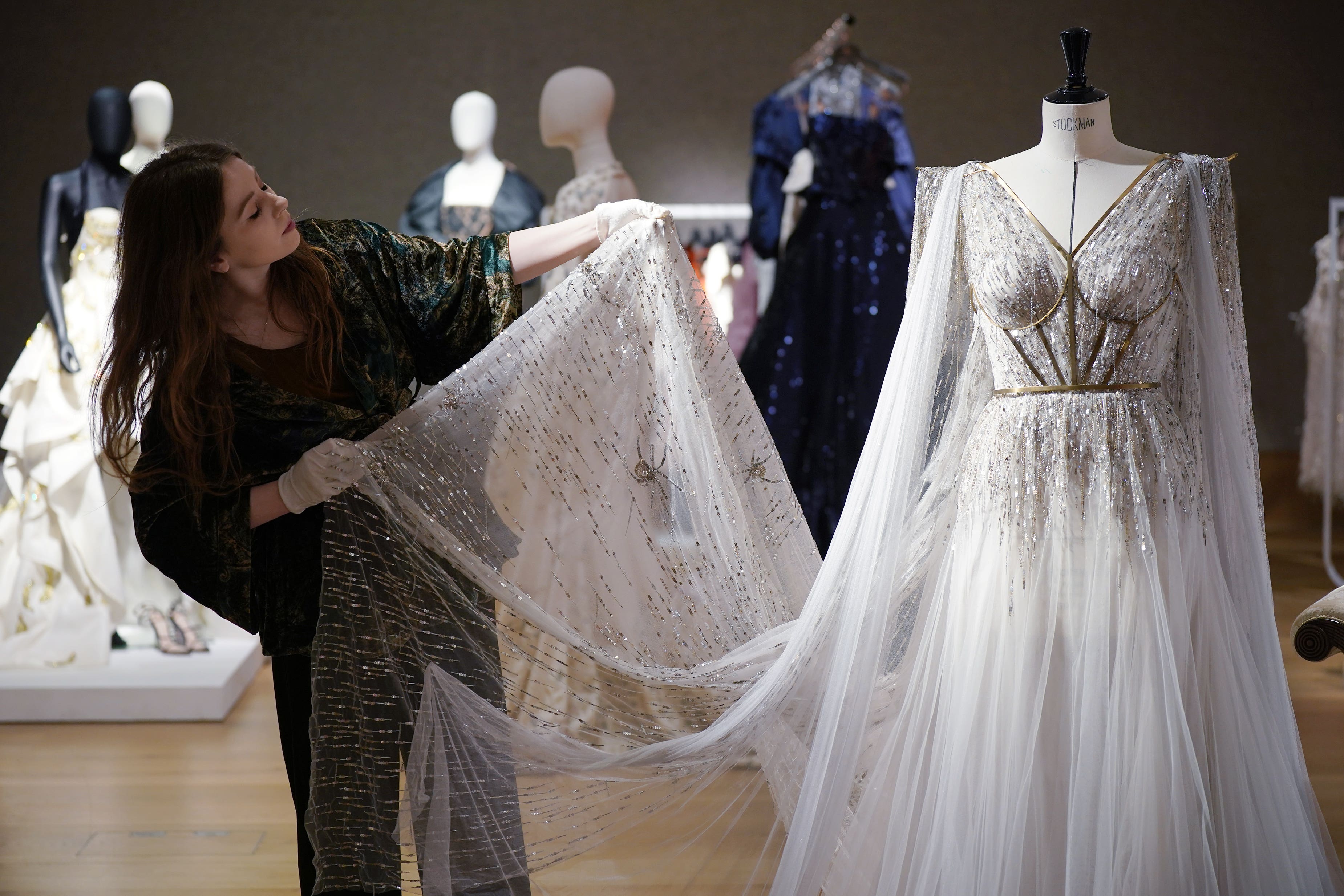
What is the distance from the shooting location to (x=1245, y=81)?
628cm

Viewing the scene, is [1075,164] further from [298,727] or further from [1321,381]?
[1321,381]

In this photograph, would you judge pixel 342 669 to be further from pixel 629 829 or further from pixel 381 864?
pixel 629 829

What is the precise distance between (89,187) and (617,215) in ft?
9.54

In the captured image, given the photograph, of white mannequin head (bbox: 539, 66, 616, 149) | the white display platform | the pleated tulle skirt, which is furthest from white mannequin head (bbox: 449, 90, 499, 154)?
the pleated tulle skirt

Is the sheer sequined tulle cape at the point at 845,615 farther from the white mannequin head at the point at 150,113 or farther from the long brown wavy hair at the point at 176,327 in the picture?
the white mannequin head at the point at 150,113

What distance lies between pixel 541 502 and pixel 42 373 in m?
2.94

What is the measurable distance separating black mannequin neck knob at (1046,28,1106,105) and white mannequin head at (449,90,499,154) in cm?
305

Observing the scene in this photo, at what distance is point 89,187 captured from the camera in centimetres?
402

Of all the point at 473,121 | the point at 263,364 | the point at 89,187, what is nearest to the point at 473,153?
the point at 473,121

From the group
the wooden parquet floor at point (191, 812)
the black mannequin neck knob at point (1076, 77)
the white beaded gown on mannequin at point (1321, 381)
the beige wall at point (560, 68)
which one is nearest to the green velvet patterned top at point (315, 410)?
the wooden parquet floor at point (191, 812)

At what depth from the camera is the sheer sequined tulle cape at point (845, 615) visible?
5.10 ft

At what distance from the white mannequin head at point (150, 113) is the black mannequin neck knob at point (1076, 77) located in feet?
11.2

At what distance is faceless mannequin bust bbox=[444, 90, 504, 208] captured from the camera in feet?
14.3

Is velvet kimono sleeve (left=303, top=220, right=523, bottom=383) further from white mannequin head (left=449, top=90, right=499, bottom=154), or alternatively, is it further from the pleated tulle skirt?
white mannequin head (left=449, top=90, right=499, bottom=154)
